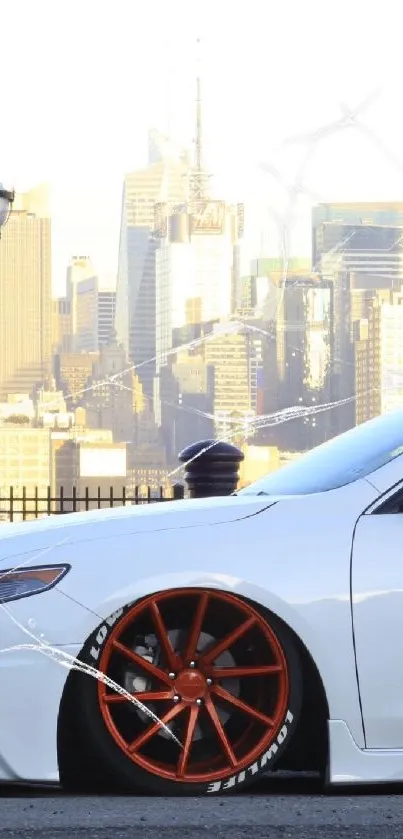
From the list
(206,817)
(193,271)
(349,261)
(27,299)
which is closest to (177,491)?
(206,817)

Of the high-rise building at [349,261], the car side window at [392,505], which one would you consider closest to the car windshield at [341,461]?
the car side window at [392,505]

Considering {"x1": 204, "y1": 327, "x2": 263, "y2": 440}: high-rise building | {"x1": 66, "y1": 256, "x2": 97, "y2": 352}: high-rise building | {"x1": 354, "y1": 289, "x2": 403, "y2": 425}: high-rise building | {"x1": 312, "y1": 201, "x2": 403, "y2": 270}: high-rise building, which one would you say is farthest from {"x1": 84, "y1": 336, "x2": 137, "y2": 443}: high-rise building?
{"x1": 354, "y1": 289, "x2": 403, "y2": 425}: high-rise building

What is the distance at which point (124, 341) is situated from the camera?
187875mm

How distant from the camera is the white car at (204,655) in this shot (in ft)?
16.6

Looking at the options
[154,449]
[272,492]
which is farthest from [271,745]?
[154,449]

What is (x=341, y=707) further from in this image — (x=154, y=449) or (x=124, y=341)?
(x=124, y=341)

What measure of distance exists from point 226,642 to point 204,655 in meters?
0.08

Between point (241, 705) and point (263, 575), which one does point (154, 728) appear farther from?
point (263, 575)

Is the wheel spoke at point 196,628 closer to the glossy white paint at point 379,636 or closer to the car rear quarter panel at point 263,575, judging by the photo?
the car rear quarter panel at point 263,575

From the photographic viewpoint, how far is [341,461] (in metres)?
5.69

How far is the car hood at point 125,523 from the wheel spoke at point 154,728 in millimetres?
552

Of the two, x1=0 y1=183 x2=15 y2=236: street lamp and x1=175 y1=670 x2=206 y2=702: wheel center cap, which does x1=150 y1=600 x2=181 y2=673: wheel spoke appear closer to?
x1=175 y1=670 x2=206 y2=702: wheel center cap

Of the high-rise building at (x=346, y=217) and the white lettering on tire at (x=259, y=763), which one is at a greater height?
the high-rise building at (x=346, y=217)

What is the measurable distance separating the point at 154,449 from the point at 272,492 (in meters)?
141
